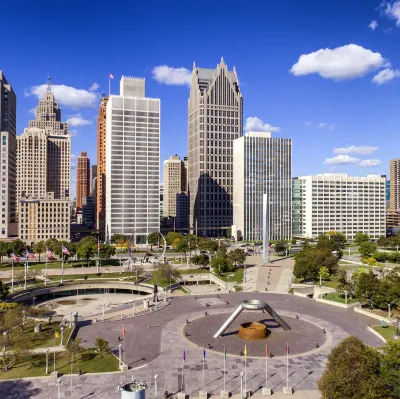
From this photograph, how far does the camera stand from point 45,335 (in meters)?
61.5

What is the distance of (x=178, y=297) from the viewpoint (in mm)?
87500

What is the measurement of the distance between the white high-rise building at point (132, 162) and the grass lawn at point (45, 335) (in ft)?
386

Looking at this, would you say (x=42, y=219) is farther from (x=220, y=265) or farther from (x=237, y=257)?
(x=220, y=265)

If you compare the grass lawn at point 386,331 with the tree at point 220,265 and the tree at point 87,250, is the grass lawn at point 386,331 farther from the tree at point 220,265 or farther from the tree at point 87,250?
the tree at point 87,250

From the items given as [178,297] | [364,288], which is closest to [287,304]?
[364,288]

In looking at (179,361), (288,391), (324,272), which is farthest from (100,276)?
(288,391)

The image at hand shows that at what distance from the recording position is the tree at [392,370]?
34312 millimetres

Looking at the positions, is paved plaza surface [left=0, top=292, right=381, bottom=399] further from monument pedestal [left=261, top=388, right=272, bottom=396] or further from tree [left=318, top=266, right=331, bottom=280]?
tree [left=318, top=266, right=331, bottom=280]

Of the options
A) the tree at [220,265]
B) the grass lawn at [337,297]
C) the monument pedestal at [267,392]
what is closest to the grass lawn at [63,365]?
the monument pedestal at [267,392]

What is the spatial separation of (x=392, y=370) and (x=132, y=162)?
162 m

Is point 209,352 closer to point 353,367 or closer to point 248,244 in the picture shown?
point 353,367

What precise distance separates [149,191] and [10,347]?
453 feet

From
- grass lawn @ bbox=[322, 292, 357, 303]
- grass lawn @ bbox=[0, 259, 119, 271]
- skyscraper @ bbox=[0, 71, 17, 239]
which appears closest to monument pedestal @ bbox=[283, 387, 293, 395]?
grass lawn @ bbox=[322, 292, 357, 303]

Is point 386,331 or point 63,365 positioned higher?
point 386,331
